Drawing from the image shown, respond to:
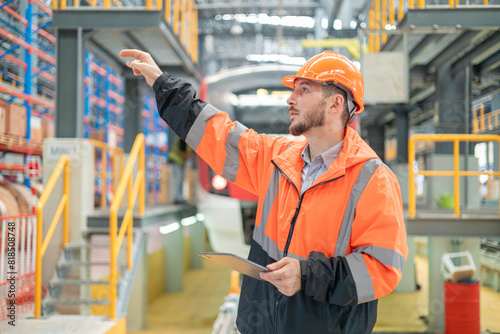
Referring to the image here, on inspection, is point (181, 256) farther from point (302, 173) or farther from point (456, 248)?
point (302, 173)

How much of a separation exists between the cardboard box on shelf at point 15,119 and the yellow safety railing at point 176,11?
224cm

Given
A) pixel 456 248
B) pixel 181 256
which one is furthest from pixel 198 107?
pixel 181 256

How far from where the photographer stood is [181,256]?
9875 millimetres

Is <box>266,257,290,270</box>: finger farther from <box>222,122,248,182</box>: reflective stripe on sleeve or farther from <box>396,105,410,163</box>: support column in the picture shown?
<box>396,105,410,163</box>: support column

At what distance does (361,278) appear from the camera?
1.38 m

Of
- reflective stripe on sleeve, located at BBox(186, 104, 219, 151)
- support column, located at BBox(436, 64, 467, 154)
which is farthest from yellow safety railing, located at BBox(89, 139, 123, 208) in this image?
support column, located at BBox(436, 64, 467, 154)

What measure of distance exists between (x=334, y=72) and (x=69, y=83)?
14.5 ft

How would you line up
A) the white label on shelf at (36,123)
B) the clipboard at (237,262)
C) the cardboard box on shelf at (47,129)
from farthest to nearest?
the cardboard box on shelf at (47,129)
the white label on shelf at (36,123)
the clipboard at (237,262)

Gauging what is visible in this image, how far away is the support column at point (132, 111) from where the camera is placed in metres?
7.71

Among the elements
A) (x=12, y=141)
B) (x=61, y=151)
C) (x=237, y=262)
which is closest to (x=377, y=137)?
(x=61, y=151)

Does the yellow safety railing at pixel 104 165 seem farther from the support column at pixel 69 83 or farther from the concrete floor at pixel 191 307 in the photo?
the concrete floor at pixel 191 307

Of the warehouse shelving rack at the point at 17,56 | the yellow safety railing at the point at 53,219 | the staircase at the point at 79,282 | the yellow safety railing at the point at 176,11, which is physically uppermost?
the yellow safety railing at the point at 176,11

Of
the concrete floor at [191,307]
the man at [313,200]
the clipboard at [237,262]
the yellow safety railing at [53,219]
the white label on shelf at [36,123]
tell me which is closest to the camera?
the clipboard at [237,262]

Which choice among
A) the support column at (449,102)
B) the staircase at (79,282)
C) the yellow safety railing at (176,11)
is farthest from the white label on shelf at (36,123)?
the support column at (449,102)
